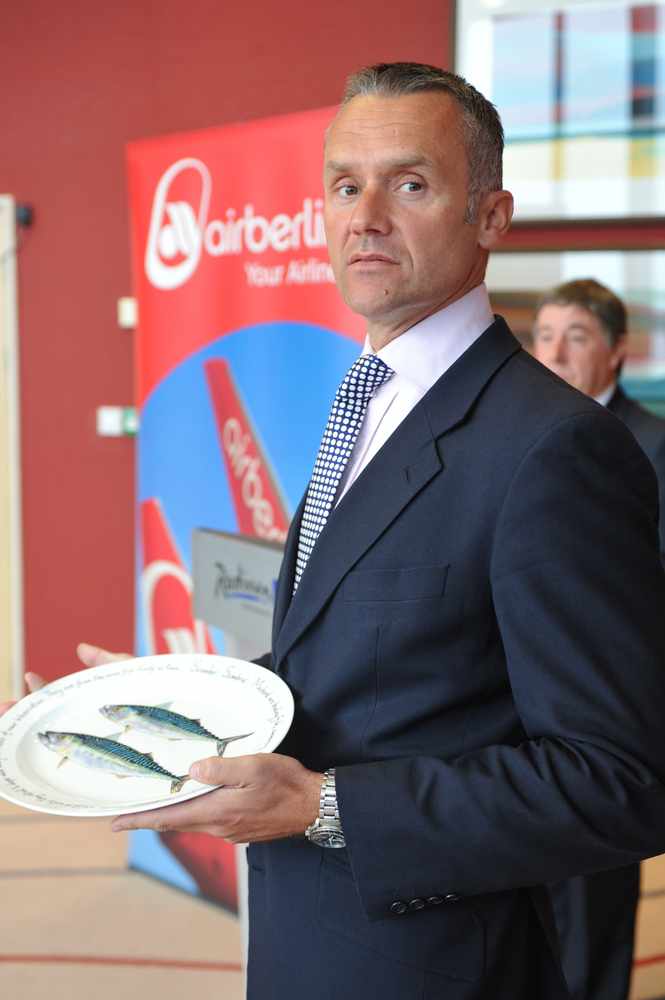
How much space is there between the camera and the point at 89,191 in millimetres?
4203

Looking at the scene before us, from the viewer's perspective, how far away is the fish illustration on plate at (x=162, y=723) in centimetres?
117

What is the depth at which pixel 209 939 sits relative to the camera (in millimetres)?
2971

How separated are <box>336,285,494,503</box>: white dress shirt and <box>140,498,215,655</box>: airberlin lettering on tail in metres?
1.92

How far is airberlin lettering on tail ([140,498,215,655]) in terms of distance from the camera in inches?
121

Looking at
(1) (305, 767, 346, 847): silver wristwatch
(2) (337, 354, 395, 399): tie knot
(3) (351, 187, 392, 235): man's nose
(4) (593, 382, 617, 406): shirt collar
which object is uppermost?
(3) (351, 187, 392, 235): man's nose

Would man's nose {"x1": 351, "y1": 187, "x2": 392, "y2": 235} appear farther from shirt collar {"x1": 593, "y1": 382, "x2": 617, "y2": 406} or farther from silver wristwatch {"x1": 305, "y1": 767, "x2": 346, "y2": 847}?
shirt collar {"x1": 593, "y1": 382, "x2": 617, "y2": 406}

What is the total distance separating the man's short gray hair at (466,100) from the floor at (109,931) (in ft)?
7.24

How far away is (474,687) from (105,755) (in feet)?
1.30

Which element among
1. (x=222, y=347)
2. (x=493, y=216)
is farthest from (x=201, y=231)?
(x=493, y=216)

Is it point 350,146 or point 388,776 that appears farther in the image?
point 350,146

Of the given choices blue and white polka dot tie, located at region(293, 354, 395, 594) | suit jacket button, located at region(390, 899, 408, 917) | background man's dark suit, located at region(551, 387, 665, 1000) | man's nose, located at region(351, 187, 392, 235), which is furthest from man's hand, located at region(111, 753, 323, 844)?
background man's dark suit, located at region(551, 387, 665, 1000)

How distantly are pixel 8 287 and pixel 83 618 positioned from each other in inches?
53.3

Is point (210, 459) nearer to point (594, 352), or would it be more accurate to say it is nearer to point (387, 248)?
point (594, 352)

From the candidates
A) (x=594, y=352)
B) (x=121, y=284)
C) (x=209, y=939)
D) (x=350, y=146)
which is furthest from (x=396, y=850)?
(x=121, y=284)
